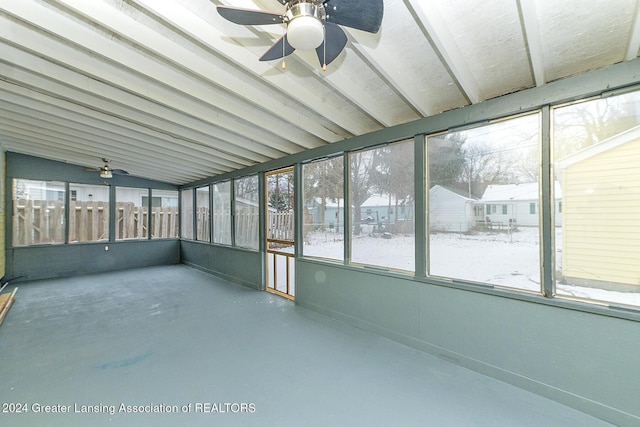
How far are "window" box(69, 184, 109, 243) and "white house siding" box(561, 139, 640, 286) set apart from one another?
925 centimetres

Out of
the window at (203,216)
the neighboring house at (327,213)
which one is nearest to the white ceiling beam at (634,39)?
the neighboring house at (327,213)

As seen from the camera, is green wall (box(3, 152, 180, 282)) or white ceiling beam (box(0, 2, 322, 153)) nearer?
white ceiling beam (box(0, 2, 322, 153))

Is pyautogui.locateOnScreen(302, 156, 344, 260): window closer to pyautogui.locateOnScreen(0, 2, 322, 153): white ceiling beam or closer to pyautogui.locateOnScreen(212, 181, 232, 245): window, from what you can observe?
pyautogui.locateOnScreen(0, 2, 322, 153): white ceiling beam

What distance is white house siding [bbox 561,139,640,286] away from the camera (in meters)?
1.97

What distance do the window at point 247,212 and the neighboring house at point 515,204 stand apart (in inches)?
164

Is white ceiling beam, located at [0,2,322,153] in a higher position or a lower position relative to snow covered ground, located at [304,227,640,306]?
higher

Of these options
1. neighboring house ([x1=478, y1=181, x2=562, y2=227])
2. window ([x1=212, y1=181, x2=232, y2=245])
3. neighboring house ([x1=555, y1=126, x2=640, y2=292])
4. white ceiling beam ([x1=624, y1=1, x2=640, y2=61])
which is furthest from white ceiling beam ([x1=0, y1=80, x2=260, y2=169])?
white ceiling beam ([x1=624, y1=1, x2=640, y2=61])

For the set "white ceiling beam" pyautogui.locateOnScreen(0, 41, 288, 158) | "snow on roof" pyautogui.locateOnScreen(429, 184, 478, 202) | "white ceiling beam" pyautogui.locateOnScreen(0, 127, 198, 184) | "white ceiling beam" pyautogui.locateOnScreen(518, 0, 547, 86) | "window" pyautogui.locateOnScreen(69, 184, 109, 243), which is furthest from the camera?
"window" pyautogui.locateOnScreen(69, 184, 109, 243)

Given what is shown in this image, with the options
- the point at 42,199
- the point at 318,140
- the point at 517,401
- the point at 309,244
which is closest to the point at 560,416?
the point at 517,401

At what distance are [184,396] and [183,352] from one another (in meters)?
0.81

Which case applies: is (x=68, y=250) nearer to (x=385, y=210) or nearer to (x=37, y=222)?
(x=37, y=222)

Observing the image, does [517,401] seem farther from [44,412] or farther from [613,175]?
[44,412]

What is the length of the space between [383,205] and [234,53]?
232cm

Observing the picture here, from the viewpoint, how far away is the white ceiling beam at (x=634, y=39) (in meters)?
1.54
